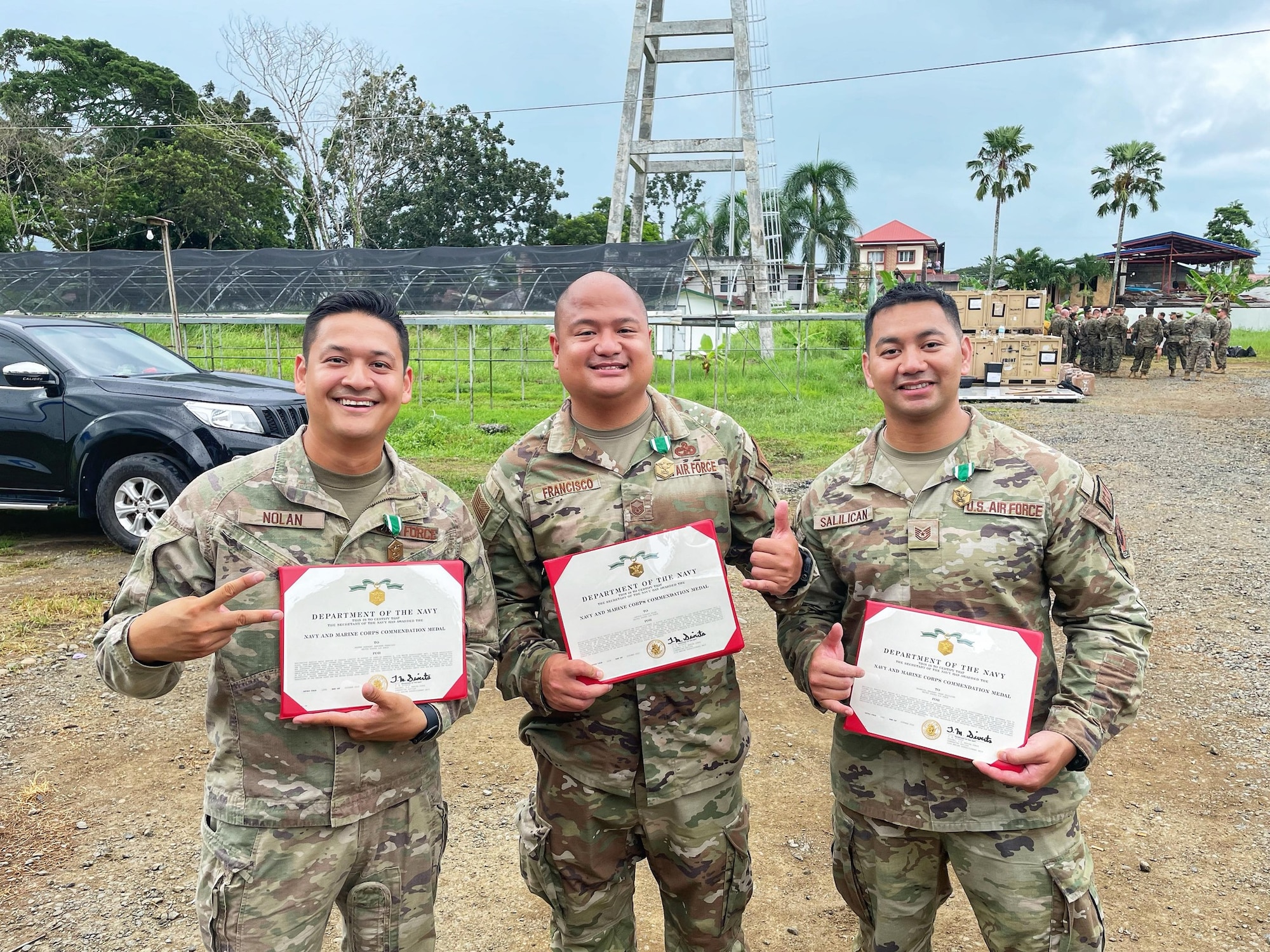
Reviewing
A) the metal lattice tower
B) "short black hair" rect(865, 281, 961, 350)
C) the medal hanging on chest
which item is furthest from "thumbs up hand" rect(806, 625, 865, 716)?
the metal lattice tower

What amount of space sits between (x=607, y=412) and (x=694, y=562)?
0.44 meters

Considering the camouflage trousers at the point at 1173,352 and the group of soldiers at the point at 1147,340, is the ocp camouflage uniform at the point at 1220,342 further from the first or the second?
the camouflage trousers at the point at 1173,352

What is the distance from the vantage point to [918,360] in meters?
1.94

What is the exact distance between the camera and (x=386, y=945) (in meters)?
1.85

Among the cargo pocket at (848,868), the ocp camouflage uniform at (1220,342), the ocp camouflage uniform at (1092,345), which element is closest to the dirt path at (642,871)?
the cargo pocket at (848,868)

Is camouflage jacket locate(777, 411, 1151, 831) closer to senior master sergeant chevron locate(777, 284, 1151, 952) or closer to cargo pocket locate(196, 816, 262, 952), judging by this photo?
senior master sergeant chevron locate(777, 284, 1151, 952)

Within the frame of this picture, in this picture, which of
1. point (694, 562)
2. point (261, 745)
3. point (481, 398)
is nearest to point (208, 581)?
point (261, 745)

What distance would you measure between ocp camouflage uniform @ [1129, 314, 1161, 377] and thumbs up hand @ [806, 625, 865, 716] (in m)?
24.3

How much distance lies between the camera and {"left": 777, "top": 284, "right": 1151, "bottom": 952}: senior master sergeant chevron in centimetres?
184

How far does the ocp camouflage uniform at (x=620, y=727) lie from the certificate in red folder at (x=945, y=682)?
25cm

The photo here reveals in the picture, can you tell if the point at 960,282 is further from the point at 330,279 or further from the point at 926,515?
the point at 926,515

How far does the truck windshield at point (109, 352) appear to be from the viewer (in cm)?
646

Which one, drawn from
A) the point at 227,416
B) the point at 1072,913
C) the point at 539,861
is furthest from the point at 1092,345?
the point at 539,861

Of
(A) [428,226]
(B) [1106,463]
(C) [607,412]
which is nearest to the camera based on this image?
(C) [607,412]
